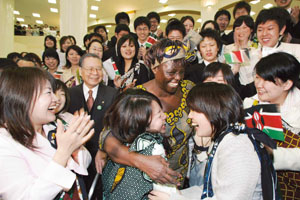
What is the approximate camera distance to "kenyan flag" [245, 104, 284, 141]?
1.41 metres

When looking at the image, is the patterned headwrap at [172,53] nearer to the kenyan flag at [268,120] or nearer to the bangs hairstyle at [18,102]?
the kenyan flag at [268,120]

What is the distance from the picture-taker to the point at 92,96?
276 centimetres

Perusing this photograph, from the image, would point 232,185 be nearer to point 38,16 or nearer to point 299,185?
point 299,185

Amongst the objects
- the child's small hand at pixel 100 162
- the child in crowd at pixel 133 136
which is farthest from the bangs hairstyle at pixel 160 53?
the child's small hand at pixel 100 162

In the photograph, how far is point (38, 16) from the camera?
17141 mm

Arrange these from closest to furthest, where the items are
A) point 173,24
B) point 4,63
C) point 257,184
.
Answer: point 257,184 < point 4,63 < point 173,24

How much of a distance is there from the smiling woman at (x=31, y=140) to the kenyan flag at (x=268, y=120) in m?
1.02

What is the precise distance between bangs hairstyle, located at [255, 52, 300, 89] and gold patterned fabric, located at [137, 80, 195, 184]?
0.68 meters

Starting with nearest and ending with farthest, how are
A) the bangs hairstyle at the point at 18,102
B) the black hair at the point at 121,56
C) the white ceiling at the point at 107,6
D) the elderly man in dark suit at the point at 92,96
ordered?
the bangs hairstyle at the point at 18,102, the elderly man in dark suit at the point at 92,96, the black hair at the point at 121,56, the white ceiling at the point at 107,6

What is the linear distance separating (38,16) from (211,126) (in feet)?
62.0

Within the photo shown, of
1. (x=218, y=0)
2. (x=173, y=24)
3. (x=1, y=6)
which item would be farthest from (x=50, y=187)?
(x=218, y=0)

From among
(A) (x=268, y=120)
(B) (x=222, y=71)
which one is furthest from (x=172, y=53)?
(A) (x=268, y=120)

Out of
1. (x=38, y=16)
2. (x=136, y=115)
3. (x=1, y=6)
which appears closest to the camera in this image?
(x=136, y=115)

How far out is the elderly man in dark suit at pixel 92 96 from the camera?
102 inches
